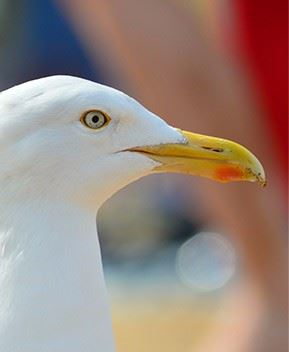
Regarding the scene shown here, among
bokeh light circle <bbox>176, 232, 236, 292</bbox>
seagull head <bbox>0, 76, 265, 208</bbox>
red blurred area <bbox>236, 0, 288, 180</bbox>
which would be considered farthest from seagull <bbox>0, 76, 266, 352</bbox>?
bokeh light circle <bbox>176, 232, 236, 292</bbox>

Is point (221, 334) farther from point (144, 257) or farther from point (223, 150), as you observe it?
point (144, 257)

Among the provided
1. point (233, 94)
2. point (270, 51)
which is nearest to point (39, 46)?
point (270, 51)

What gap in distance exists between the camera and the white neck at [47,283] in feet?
6.08

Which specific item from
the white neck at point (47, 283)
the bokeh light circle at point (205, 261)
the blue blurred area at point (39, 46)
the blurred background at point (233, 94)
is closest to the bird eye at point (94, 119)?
the white neck at point (47, 283)

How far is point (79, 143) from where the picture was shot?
6.24 ft

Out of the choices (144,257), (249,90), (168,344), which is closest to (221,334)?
(249,90)

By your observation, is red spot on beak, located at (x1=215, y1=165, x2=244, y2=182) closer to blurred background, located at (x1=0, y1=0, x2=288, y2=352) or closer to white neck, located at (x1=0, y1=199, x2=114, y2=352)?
white neck, located at (x1=0, y1=199, x2=114, y2=352)

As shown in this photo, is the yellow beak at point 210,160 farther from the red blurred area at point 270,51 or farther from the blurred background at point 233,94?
the red blurred area at point 270,51

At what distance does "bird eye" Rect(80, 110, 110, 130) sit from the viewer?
74.9 inches

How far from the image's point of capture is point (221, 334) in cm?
346

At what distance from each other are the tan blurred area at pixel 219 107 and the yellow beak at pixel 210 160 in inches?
40.4

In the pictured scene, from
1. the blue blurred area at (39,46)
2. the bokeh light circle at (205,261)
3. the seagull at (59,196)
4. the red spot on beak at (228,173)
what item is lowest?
the bokeh light circle at (205,261)

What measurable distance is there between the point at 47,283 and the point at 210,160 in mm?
287

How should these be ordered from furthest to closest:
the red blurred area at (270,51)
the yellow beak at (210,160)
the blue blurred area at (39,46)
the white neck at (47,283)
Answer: the blue blurred area at (39,46), the red blurred area at (270,51), the yellow beak at (210,160), the white neck at (47,283)
